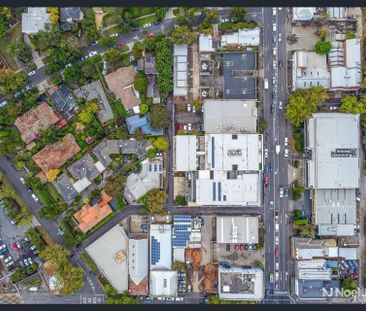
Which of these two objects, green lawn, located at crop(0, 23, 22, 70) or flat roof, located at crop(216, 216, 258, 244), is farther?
green lawn, located at crop(0, 23, 22, 70)

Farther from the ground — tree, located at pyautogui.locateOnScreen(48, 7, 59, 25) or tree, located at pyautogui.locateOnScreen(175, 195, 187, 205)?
tree, located at pyautogui.locateOnScreen(48, 7, 59, 25)

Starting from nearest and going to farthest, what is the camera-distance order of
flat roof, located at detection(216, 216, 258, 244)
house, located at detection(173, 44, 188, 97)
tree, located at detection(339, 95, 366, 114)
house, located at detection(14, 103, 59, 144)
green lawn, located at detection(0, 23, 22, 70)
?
tree, located at detection(339, 95, 366, 114), flat roof, located at detection(216, 216, 258, 244), house, located at detection(173, 44, 188, 97), house, located at detection(14, 103, 59, 144), green lawn, located at detection(0, 23, 22, 70)

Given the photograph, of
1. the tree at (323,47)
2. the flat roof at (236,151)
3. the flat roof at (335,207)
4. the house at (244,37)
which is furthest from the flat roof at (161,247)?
the tree at (323,47)

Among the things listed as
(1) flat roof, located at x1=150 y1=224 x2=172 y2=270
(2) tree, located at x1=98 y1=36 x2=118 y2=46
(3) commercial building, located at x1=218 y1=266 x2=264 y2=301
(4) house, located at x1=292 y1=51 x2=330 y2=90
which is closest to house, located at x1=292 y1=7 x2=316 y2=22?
(4) house, located at x1=292 y1=51 x2=330 y2=90

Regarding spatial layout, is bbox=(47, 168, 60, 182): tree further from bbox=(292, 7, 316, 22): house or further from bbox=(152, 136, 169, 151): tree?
bbox=(292, 7, 316, 22): house

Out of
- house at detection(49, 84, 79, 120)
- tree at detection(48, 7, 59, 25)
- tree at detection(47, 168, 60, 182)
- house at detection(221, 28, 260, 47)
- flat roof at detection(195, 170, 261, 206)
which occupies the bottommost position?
flat roof at detection(195, 170, 261, 206)

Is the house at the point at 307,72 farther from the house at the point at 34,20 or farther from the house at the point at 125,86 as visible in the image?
the house at the point at 34,20
